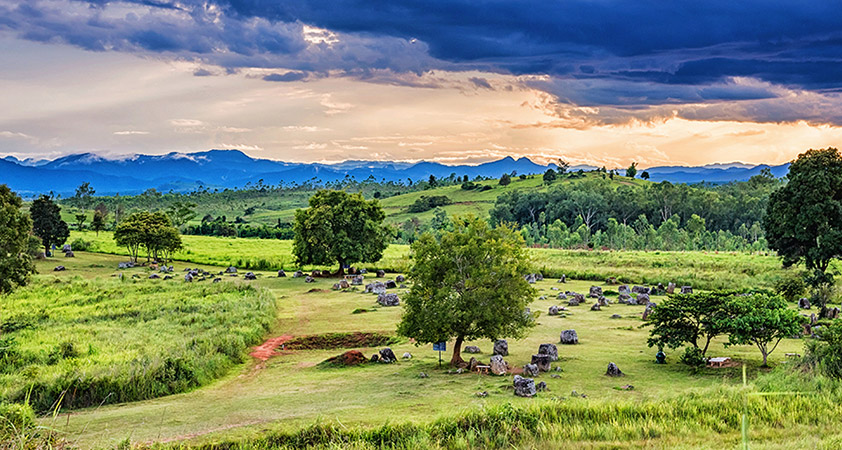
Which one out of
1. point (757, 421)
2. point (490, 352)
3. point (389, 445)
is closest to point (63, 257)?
point (490, 352)

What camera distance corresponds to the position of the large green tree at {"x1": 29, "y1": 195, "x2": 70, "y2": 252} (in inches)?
2608

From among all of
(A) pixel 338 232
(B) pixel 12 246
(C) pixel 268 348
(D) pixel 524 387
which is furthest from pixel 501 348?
(A) pixel 338 232

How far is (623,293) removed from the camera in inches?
1610

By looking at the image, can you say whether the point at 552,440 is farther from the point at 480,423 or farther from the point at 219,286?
the point at 219,286

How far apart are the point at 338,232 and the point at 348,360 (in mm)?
33112

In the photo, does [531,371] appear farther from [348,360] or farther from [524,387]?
[348,360]

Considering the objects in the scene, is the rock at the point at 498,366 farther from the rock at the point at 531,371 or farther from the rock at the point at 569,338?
the rock at the point at 569,338

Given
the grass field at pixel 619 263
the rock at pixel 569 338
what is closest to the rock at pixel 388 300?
the grass field at pixel 619 263

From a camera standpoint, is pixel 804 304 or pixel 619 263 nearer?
pixel 804 304

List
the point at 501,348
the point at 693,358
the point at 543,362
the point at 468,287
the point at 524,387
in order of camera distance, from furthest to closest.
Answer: the point at 501,348
the point at 468,287
the point at 693,358
the point at 543,362
the point at 524,387

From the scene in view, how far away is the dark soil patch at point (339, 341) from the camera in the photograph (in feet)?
91.0

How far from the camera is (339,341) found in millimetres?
28547

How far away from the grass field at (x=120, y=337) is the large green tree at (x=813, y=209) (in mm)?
29609

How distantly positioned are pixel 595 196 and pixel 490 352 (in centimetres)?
11129
